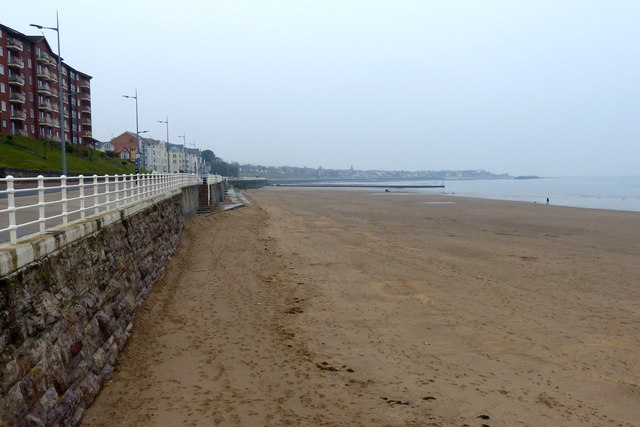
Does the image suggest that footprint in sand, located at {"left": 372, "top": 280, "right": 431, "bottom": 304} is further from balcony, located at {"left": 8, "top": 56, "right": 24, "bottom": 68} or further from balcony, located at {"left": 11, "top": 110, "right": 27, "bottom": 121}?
balcony, located at {"left": 8, "top": 56, "right": 24, "bottom": 68}

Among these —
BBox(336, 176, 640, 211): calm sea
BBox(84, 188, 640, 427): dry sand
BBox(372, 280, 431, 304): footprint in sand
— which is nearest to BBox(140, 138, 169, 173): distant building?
BBox(336, 176, 640, 211): calm sea

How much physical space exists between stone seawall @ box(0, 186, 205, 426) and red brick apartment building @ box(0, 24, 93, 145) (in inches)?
1938

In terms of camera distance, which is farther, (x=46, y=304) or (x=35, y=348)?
(x=46, y=304)

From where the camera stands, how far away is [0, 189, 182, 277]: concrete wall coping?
4.75m

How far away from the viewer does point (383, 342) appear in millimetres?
8469

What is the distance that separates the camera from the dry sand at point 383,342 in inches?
244

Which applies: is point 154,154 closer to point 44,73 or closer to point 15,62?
point 44,73

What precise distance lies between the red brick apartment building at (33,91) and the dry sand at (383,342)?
4729 cm

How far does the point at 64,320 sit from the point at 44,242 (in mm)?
960

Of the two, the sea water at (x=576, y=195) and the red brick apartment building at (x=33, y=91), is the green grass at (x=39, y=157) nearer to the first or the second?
the red brick apartment building at (x=33, y=91)

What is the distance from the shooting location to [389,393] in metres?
6.61

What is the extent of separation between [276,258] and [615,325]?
959cm

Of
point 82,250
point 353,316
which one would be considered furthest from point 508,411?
point 82,250

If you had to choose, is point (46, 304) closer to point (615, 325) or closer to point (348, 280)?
point (348, 280)
